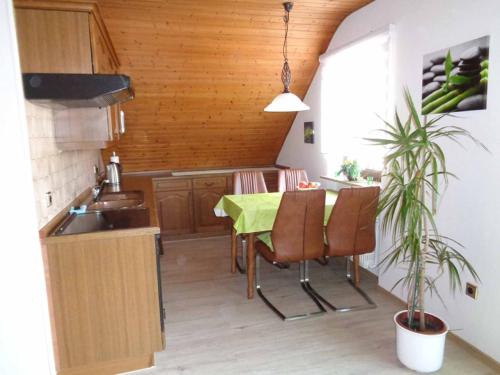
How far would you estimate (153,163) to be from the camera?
5.25 metres

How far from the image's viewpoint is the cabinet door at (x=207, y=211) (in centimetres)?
507

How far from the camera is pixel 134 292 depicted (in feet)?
6.99

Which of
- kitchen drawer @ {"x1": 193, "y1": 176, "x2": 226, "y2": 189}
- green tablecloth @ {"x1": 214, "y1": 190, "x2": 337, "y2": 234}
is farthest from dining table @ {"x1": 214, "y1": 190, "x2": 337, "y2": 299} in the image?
kitchen drawer @ {"x1": 193, "y1": 176, "x2": 226, "y2": 189}

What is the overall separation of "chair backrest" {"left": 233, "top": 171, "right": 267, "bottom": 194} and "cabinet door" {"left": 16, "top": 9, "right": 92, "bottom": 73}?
2.05m

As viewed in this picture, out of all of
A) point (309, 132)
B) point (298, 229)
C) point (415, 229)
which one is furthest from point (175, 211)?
point (415, 229)

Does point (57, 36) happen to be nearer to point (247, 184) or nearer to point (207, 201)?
point (247, 184)

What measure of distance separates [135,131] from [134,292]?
118 inches

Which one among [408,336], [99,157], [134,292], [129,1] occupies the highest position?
[129,1]

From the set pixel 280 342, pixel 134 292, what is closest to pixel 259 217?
pixel 280 342

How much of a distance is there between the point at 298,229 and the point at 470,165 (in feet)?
4.10

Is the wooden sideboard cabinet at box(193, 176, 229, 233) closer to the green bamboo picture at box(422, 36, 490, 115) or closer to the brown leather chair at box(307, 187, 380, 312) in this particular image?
the brown leather chair at box(307, 187, 380, 312)

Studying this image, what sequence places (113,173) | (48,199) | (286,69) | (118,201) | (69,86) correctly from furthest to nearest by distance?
(113,173) → (118,201) → (286,69) → (48,199) → (69,86)

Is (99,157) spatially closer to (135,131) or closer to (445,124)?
(135,131)

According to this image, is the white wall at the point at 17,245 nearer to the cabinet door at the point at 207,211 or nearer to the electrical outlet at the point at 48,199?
the electrical outlet at the point at 48,199
